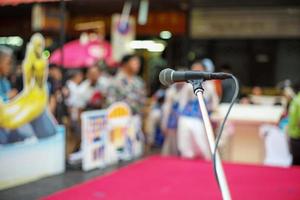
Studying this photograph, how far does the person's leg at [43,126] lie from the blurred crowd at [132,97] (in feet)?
0.65

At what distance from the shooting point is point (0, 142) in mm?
4512

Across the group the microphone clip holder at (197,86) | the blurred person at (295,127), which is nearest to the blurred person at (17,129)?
the blurred person at (295,127)

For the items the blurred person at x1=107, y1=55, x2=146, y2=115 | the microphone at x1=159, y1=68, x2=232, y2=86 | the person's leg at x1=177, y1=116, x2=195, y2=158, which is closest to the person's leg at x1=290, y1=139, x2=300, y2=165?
the person's leg at x1=177, y1=116, x2=195, y2=158

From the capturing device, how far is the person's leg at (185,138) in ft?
18.3

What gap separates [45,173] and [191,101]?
1799 millimetres

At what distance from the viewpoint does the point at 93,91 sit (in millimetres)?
6352

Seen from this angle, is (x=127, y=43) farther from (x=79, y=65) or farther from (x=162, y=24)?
(x=162, y=24)

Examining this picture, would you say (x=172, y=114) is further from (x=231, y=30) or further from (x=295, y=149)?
(x=231, y=30)

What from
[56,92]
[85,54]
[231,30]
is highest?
[231,30]

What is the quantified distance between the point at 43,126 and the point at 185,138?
1.61 m

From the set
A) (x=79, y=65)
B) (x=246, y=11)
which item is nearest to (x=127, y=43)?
(x=79, y=65)

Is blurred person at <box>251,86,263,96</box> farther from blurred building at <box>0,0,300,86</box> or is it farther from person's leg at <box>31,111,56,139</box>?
person's leg at <box>31,111,56,139</box>

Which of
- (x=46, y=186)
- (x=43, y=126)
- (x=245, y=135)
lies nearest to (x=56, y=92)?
(x=43, y=126)

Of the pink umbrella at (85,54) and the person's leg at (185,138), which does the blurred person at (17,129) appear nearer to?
the person's leg at (185,138)
